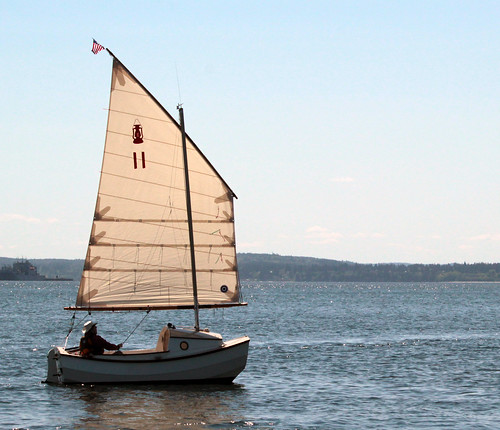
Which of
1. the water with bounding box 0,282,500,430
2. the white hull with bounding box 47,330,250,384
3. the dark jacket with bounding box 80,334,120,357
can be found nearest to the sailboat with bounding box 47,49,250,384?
the white hull with bounding box 47,330,250,384

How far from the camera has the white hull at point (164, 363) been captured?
33469 millimetres

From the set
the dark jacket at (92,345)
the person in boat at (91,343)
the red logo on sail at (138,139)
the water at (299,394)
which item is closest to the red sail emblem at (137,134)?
the red logo on sail at (138,139)

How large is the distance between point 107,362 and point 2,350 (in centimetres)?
2157

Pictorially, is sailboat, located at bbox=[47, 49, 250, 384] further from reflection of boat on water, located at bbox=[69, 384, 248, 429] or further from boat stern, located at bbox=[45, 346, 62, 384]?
reflection of boat on water, located at bbox=[69, 384, 248, 429]

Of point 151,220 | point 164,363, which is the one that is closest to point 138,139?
point 151,220

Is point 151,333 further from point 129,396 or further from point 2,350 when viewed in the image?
point 129,396

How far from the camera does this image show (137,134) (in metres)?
33.9

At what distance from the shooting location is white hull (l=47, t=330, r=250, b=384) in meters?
33.5

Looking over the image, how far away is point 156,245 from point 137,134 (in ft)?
14.9

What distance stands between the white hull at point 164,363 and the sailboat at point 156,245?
0.04m

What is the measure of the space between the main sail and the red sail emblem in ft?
0.13

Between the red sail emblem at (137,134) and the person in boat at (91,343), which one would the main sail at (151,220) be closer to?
the red sail emblem at (137,134)

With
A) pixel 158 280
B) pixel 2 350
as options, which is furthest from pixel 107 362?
pixel 2 350

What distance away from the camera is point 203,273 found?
34.6 metres
